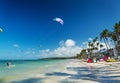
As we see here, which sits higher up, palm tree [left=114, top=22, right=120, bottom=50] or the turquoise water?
palm tree [left=114, top=22, right=120, bottom=50]

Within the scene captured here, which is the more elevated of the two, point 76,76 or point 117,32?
point 117,32

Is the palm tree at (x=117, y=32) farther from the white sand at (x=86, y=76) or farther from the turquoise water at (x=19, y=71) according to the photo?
the white sand at (x=86, y=76)

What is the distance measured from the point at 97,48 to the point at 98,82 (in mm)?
113364

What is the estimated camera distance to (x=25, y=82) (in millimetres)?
18031

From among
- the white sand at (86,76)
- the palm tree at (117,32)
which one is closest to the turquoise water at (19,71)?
the white sand at (86,76)

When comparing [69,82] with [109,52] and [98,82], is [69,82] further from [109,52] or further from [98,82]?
[109,52]

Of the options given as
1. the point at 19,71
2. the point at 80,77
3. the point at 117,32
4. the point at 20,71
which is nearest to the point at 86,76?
the point at 80,77

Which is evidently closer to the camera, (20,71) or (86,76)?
(86,76)

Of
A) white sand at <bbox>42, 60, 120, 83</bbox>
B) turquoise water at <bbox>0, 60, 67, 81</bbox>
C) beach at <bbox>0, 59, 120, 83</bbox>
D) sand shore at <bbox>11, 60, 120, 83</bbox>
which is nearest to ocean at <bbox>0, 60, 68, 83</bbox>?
turquoise water at <bbox>0, 60, 67, 81</bbox>

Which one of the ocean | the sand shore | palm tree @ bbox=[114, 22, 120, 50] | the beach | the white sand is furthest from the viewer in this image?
palm tree @ bbox=[114, 22, 120, 50]

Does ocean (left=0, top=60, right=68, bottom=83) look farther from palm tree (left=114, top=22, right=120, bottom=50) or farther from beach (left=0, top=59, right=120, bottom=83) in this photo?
palm tree (left=114, top=22, right=120, bottom=50)

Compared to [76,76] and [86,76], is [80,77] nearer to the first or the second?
[86,76]

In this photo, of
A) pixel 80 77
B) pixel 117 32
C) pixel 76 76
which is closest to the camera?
pixel 80 77

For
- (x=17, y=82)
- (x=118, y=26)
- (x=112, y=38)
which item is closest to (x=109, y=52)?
(x=112, y=38)
